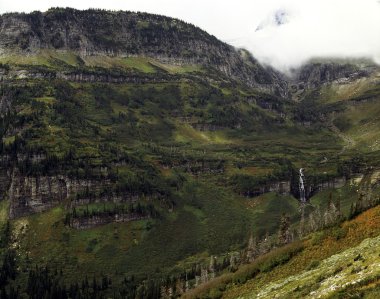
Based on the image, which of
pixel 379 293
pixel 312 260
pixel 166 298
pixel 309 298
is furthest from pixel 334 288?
pixel 166 298

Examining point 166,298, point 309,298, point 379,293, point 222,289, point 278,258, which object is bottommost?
point 166,298

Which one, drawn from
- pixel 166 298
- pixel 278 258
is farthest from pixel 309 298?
pixel 166 298

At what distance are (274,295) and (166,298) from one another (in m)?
112

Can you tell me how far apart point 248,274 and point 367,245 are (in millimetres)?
40679

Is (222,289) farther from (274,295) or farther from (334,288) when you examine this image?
(334,288)

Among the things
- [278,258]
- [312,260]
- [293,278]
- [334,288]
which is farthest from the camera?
[278,258]

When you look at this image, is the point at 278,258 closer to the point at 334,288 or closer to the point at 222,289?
the point at 222,289

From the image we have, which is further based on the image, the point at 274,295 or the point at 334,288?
the point at 274,295

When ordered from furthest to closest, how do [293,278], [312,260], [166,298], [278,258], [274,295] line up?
[166,298] < [278,258] < [312,260] < [293,278] < [274,295]

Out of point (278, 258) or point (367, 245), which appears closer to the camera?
point (367, 245)

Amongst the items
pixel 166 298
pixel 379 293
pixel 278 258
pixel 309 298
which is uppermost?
pixel 379 293

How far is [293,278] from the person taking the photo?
93.8 meters

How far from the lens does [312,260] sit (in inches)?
3937

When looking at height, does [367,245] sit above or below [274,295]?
above
